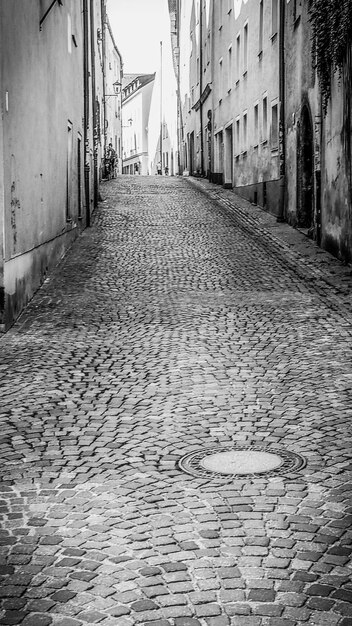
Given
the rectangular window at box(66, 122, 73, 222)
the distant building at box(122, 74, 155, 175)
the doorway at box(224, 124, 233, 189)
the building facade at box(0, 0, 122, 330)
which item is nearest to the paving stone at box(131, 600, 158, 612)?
the building facade at box(0, 0, 122, 330)

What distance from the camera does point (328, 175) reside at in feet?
57.6

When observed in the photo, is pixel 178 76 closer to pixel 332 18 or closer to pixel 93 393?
pixel 332 18

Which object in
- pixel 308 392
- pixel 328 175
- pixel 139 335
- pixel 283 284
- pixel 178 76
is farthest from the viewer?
pixel 178 76

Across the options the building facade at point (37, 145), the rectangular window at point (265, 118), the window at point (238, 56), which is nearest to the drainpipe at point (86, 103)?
the building facade at point (37, 145)

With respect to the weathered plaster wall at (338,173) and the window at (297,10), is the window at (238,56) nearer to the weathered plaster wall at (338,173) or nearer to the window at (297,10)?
the window at (297,10)

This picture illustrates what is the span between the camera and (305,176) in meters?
21.5

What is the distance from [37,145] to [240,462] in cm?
951

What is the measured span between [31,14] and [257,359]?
285 inches

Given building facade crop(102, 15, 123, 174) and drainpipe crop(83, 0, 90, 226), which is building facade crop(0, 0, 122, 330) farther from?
building facade crop(102, 15, 123, 174)

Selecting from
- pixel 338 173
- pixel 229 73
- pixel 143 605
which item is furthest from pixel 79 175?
pixel 143 605

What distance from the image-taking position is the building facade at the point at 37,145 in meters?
11.4

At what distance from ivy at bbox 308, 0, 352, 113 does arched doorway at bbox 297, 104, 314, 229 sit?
11.7ft

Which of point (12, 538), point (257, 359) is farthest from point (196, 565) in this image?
point (257, 359)

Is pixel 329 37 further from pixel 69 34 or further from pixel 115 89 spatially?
pixel 115 89
